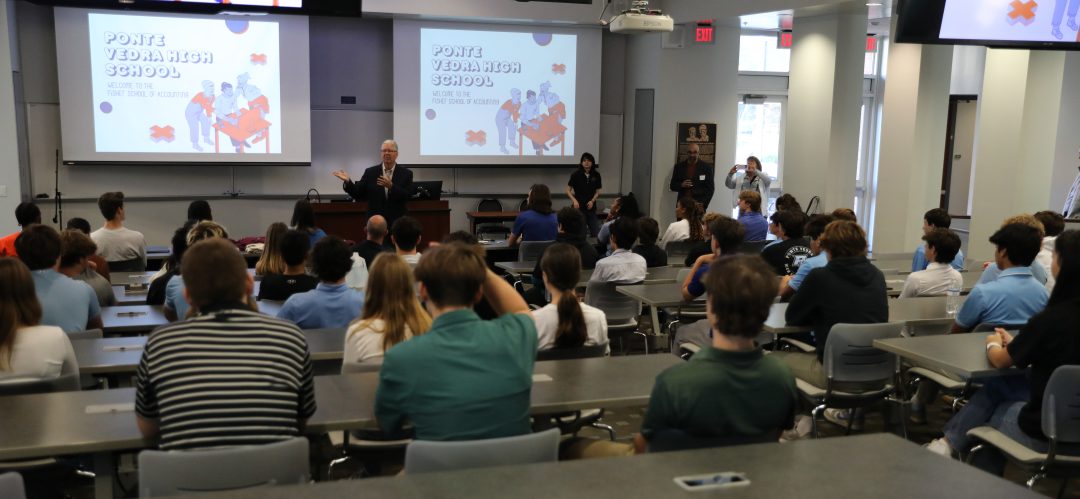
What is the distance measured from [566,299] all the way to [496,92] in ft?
25.3

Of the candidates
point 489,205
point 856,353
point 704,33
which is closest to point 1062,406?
point 856,353

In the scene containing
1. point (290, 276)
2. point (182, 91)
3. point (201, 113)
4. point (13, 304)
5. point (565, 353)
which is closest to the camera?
point (13, 304)

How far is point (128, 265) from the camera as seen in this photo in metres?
6.78

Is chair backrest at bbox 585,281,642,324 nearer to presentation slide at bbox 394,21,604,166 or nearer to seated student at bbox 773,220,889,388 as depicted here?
seated student at bbox 773,220,889,388

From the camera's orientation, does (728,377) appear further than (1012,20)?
No

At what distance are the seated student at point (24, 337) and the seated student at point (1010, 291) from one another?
3.97 m

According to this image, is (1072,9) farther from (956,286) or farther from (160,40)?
(160,40)

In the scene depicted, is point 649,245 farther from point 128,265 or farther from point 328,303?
point 128,265

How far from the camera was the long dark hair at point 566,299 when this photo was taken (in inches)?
151

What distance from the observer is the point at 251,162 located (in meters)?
10.3

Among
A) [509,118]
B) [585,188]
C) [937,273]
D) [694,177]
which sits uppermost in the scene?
[509,118]

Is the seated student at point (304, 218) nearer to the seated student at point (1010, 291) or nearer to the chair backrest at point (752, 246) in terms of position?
the chair backrest at point (752, 246)

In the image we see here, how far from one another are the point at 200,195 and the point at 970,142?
40.6 feet

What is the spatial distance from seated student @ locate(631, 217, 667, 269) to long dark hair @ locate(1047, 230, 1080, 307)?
10.9ft
